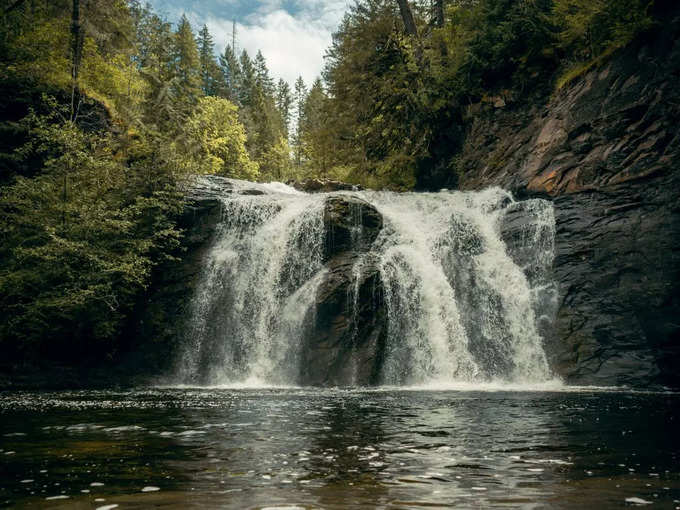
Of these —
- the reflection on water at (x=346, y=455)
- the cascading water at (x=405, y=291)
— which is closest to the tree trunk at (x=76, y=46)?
the cascading water at (x=405, y=291)

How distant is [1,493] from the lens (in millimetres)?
3848

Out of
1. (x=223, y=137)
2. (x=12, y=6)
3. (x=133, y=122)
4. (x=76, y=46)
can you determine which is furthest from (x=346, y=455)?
(x=223, y=137)

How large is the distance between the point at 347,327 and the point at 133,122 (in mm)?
16178

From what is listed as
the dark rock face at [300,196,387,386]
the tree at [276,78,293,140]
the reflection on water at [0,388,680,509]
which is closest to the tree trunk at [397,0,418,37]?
the dark rock face at [300,196,387,386]

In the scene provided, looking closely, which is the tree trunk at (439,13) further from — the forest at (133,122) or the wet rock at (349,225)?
the wet rock at (349,225)

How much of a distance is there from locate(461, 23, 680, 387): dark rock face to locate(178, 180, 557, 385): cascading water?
0.78 m

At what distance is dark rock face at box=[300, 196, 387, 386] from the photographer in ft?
49.8

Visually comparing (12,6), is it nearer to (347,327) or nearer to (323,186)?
(323,186)

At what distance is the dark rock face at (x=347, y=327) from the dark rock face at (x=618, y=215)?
197 inches

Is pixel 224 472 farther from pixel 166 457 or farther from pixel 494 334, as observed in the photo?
pixel 494 334

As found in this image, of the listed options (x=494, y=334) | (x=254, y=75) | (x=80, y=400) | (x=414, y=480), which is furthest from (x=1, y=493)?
(x=254, y=75)

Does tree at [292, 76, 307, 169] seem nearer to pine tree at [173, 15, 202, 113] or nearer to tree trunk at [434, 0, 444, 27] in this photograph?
pine tree at [173, 15, 202, 113]

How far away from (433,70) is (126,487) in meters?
24.2

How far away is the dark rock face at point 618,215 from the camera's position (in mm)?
13570
